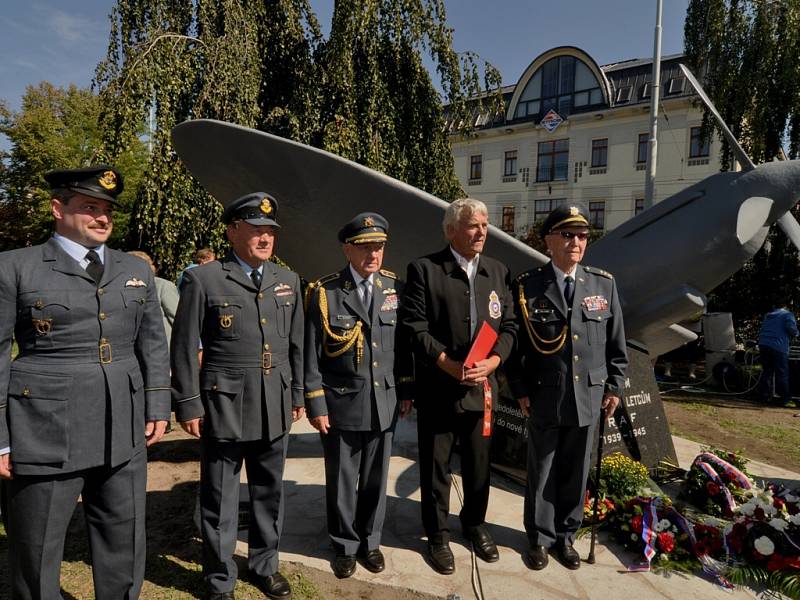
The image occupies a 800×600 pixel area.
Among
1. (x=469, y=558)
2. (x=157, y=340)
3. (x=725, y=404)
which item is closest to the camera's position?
(x=157, y=340)

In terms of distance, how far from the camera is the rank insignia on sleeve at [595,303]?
8.73 feet

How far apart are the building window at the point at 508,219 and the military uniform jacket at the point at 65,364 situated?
24628 mm

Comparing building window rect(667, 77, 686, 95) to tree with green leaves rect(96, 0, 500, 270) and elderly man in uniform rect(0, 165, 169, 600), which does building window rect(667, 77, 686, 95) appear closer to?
tree with green leaves rect(96, 0, 500, 270)

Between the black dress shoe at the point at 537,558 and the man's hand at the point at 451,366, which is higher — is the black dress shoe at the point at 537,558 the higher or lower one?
the lower one

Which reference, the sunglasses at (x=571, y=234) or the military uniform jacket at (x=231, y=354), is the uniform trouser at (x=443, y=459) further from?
the sunglasses at (x=571, y=234)

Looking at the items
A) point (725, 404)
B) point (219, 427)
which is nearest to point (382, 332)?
point (219, 427)

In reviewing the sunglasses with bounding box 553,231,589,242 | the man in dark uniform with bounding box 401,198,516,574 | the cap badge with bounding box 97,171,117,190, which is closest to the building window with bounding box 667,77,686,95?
the sunglasses with bounding box 553,231,589,242

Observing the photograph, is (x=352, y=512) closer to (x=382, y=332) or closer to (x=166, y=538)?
(x=382, y=332)

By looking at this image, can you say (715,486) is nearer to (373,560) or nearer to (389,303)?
(373,560)

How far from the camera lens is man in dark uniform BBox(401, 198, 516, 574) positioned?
8.34 feet

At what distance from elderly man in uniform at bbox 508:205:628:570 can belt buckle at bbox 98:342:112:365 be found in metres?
1.94

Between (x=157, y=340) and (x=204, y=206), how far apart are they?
4.37 metres

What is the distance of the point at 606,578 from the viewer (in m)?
2.53

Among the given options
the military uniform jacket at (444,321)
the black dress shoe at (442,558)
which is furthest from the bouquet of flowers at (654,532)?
the military uniform jacket at (444,321)
